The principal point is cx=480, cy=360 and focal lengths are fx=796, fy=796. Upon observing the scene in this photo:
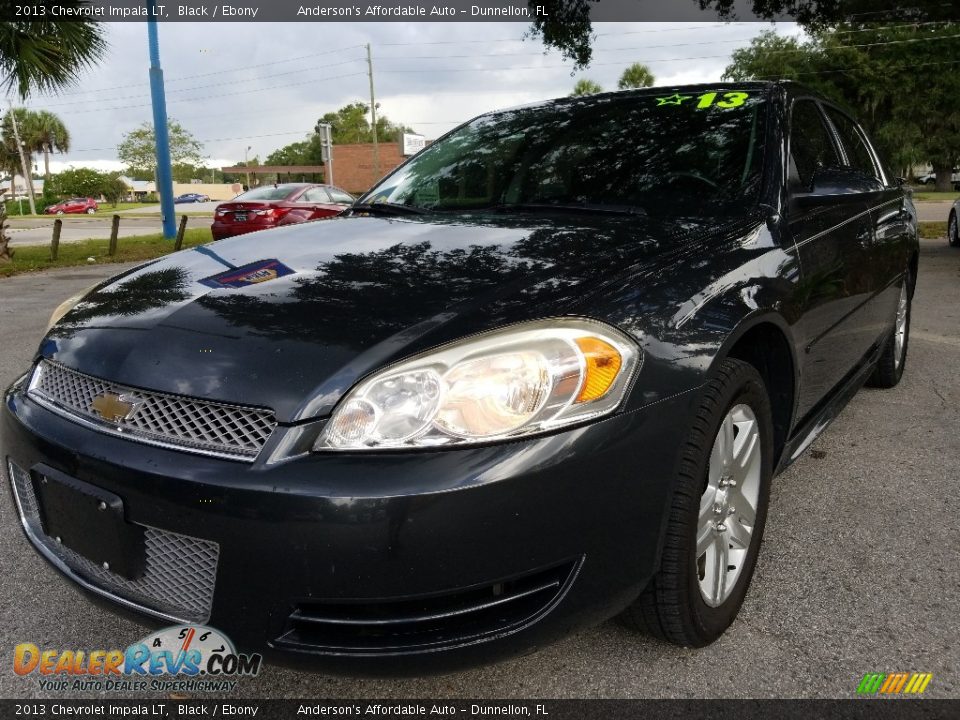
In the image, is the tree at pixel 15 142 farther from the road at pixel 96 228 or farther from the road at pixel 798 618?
the road at pixel 798 618

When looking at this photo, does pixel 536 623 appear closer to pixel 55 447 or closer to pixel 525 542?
pixel 525 542

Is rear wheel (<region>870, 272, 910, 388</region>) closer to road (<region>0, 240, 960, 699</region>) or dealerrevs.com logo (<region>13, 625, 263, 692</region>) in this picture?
road (<region>0, 240, 960, 699</region>)

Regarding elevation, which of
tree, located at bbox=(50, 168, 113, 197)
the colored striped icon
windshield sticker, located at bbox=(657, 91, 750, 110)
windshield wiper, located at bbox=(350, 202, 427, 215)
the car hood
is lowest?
the colored striped icon

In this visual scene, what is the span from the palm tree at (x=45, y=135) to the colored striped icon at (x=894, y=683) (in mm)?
91236

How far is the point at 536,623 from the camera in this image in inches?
61.7

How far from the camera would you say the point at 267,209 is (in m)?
13.5

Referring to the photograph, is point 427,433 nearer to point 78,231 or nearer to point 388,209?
point 388,209

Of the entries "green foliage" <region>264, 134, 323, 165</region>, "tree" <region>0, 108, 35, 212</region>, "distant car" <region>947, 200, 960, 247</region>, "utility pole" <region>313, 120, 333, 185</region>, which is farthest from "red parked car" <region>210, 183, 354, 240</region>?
"green foliage" <region>264, 134, 323, 165</region>

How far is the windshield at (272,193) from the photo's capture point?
14.0 meters

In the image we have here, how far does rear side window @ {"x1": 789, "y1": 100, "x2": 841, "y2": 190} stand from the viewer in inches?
107

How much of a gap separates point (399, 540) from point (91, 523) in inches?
28.7

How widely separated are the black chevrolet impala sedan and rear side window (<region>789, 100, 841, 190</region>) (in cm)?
38

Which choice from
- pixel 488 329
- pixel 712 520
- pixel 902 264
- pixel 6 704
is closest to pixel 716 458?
pixel 712 520

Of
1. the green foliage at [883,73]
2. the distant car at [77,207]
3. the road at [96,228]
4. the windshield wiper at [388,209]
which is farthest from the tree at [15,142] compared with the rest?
the windshield wiper at [388,209]
